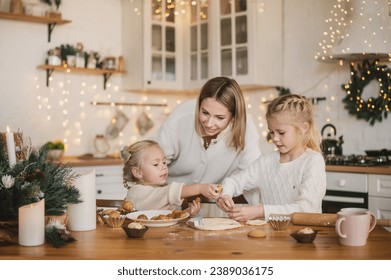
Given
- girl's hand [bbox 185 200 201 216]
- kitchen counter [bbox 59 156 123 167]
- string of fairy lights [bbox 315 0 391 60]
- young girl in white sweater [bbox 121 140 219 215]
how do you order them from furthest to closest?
1. kitchen counter [bbox 59 156 123 167]
2. string of fairy lights [bbox 315 0 391 60]
3. young girl in white sweater [bbox 121 140 219 215]
4. girl's hand [bbox 185 200 201 216]

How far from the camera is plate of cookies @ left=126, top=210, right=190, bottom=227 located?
67.6 inches

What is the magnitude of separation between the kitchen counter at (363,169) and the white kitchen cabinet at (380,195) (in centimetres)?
3

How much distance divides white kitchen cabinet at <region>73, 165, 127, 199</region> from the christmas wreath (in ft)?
6.24

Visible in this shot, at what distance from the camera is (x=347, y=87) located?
169 inches

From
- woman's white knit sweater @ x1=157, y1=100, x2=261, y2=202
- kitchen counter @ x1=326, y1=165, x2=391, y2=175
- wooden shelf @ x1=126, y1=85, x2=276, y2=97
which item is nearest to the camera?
woman's white knit sweater @ x1=157, y1=100, x2=261, y2=202

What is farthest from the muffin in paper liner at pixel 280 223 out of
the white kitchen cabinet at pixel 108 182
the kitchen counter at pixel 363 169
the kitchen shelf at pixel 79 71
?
the kitchen shelf at pixel 79 71

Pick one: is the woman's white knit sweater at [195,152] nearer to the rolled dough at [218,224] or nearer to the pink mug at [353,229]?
the rolled dough at [218,224]

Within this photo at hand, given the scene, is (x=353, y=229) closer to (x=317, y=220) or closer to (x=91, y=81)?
(x=317, y=220)

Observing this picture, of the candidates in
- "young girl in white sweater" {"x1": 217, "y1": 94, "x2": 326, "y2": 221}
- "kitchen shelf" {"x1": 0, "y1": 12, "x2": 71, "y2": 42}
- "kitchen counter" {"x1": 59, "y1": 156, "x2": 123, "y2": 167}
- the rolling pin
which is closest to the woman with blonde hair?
"young girl in white sweater" {"x1": 217, "y1": 94, "x2": 326, "y2": 221}

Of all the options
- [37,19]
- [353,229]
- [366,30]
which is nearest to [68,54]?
[37,19]

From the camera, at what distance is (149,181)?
230 centimetres

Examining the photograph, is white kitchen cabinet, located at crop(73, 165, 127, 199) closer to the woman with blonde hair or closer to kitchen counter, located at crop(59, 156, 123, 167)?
kitchen counter, located at crop(59, 156, 123, 167)

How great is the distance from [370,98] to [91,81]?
7.87 ft

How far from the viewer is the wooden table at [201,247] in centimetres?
134
